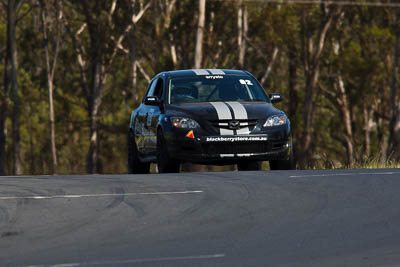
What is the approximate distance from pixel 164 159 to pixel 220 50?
114 feet

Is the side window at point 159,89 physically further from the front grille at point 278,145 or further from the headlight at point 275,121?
the front grille at point 278,145

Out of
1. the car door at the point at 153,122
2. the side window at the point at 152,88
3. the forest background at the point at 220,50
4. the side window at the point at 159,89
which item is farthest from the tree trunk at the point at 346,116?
the car door at the point at 153,122

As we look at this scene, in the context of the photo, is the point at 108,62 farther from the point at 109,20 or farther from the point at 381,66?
the point at 381,66

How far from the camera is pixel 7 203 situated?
9875mm

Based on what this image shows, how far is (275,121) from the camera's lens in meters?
14.2

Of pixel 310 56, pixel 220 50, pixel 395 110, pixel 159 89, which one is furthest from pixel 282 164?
pixel 220 50

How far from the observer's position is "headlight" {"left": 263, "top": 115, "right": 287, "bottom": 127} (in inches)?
554

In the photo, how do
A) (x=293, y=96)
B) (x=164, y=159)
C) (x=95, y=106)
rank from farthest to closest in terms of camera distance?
(x=293, y=96) < (x=95, y=106) < (x=164, y=159)

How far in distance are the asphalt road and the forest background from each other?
2755cm

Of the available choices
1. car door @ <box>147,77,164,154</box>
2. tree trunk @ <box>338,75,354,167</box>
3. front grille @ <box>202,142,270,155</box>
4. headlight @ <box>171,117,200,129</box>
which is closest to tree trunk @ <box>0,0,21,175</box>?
tree trunk @ <box>338,75,354,167</box>

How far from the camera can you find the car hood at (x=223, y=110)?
1387 centimetres

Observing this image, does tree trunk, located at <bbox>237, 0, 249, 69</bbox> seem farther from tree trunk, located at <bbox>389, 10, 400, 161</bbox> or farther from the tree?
tree trunk, located at <bbox>389, 10, 400, 161</bbox>

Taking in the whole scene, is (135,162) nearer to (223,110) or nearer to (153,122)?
(153,122)

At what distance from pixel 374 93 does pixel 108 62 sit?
13.4 meters
